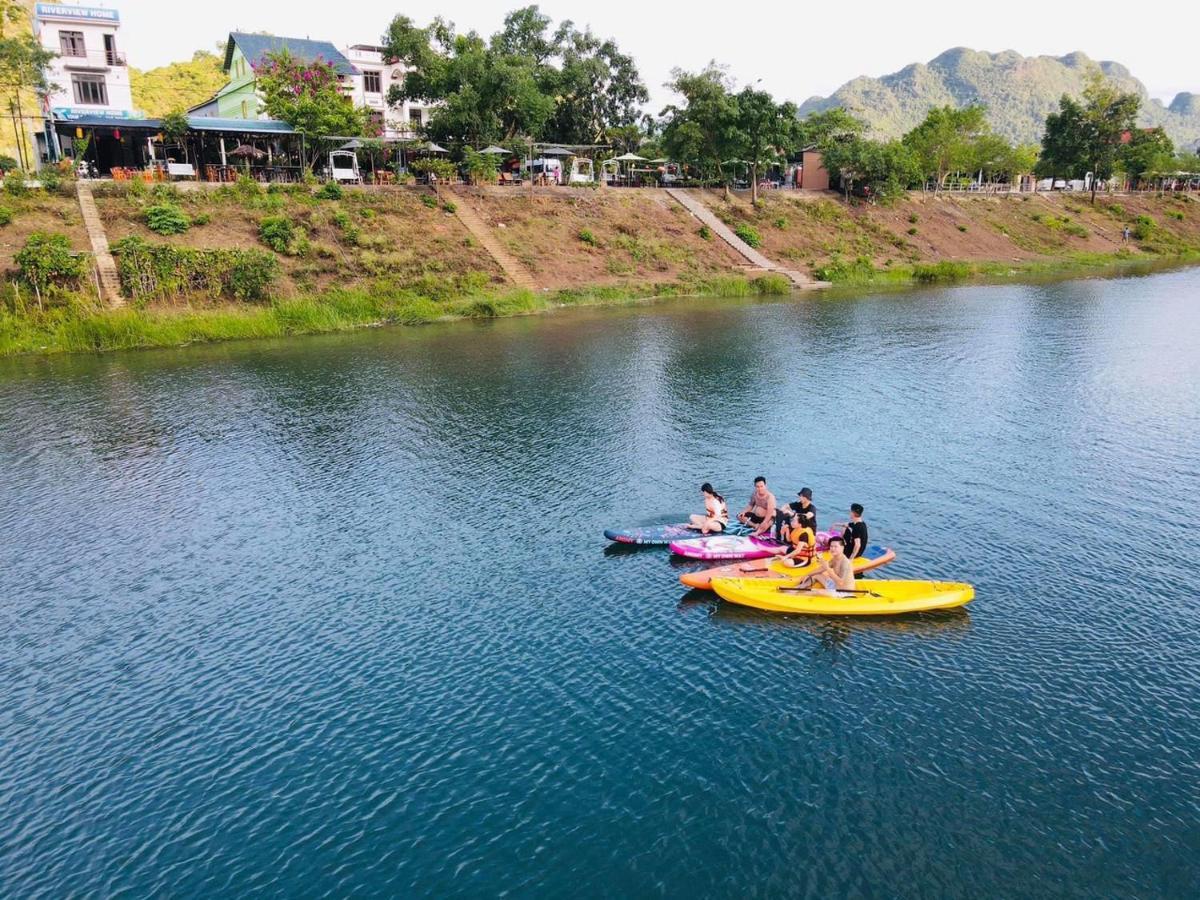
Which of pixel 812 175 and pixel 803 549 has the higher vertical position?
pixel 812 175

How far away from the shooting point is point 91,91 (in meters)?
77.8

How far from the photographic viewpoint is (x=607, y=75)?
337 feet

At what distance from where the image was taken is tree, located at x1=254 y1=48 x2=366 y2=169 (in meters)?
75.5

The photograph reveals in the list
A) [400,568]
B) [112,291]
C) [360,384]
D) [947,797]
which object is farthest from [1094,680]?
[112,291]

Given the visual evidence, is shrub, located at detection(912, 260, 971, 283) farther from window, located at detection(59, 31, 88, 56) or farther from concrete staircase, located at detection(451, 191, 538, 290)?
window, located at detection(59, 31, 88, 56)

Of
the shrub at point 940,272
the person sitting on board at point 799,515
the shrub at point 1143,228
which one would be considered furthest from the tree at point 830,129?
the person sitting on board at point 799,515

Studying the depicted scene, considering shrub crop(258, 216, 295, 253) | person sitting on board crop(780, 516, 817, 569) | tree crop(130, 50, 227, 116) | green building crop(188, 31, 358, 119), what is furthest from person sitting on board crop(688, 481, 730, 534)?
tree crop(130, 50, 227, 116)

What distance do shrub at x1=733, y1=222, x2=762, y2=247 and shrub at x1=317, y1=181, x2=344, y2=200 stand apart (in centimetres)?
4246

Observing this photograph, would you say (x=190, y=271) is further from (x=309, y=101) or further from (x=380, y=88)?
(x=380, y=88)

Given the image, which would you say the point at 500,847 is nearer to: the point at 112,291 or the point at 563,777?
the point at 563,777

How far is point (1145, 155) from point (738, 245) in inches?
3100

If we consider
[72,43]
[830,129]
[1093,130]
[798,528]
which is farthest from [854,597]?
[1093,130]

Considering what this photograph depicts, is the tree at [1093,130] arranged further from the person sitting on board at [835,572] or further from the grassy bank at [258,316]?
the person sitting on board at [835,572]

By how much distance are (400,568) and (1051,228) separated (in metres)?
116
